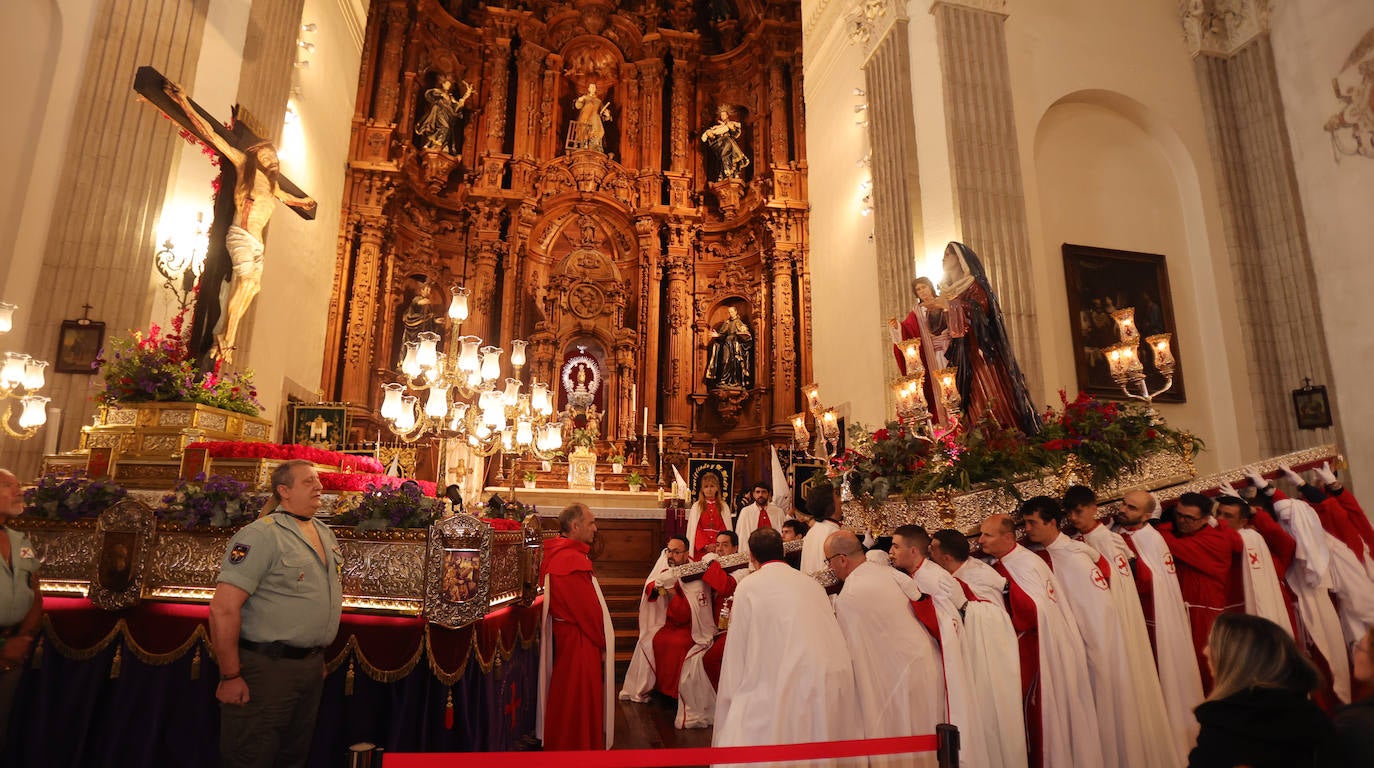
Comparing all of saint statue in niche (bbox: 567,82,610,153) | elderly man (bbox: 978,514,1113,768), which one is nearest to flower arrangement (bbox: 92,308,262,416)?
elderly man (bbox: 978,514,1113,768)

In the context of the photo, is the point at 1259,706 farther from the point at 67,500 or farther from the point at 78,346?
the point at 78,346

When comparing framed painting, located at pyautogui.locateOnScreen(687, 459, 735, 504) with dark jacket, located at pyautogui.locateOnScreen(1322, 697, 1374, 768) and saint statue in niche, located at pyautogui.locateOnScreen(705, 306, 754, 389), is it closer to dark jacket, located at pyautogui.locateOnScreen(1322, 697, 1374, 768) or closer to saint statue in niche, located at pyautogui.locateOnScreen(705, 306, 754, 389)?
saint statue in niche, located at pyautogui.locateOnScreen(705, 306, 754, 389)

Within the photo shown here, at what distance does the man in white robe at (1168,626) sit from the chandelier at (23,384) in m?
8.14

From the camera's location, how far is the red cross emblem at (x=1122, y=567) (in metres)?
4.33

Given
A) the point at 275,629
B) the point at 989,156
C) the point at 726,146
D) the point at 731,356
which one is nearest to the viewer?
the point at 275,629

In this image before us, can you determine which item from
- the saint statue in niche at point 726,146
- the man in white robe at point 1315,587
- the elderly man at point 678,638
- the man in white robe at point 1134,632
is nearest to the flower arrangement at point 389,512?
the elderly man at point 678,638

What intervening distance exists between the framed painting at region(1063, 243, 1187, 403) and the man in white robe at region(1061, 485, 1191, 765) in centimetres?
498

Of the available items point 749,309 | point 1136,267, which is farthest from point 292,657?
point 749,309

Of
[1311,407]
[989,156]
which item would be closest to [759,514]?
[989,156]

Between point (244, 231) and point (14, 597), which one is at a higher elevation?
point (244, 231)

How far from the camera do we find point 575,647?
466 centimetres

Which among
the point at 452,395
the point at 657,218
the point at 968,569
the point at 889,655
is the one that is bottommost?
the point at 889,655

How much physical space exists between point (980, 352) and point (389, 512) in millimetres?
5212

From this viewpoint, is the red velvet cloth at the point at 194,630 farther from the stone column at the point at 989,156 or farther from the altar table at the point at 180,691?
the stone column at the point at 989,156
